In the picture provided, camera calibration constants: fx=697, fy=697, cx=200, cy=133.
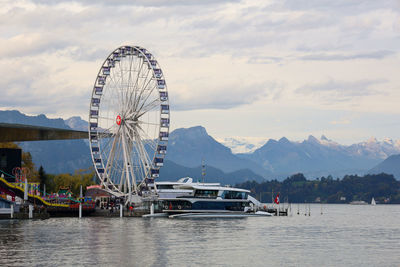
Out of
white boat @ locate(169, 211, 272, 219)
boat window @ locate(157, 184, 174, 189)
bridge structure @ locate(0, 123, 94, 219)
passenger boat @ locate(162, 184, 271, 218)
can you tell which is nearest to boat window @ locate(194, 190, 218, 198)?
passenger boat @ locate(162, 184, 271, 218)

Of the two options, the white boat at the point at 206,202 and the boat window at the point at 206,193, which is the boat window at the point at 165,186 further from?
the boat window at the point at 206,193

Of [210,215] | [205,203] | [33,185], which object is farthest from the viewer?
[33,185]

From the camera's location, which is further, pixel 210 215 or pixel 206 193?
pixel 206 193

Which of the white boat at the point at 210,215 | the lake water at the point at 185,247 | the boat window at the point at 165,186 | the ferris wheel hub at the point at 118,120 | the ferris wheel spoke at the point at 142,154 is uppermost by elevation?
the ferris wheel hub at the point at 118,120

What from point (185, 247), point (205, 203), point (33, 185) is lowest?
point (185, 247)

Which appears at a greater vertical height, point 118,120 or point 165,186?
point 118,120

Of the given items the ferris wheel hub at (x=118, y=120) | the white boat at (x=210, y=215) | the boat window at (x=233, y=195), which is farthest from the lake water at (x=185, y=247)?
the boat window at (x=233, y=195)

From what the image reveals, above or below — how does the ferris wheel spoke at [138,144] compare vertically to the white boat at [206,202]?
above

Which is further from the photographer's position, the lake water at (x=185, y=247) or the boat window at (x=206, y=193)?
the boat window at (x=206, y=193)

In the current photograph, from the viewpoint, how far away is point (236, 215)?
133625mm

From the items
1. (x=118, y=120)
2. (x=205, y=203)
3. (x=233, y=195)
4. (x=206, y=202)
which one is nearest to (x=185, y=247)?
(x=205, y=203)

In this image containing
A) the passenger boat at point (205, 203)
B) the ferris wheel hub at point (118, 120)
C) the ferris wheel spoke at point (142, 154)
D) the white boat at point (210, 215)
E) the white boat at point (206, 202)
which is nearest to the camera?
the white boat at point (210, 215)

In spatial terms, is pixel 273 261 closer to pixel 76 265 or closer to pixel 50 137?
pixel 76 265

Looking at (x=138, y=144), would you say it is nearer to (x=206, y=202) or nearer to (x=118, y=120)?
(x=118, y=120)
